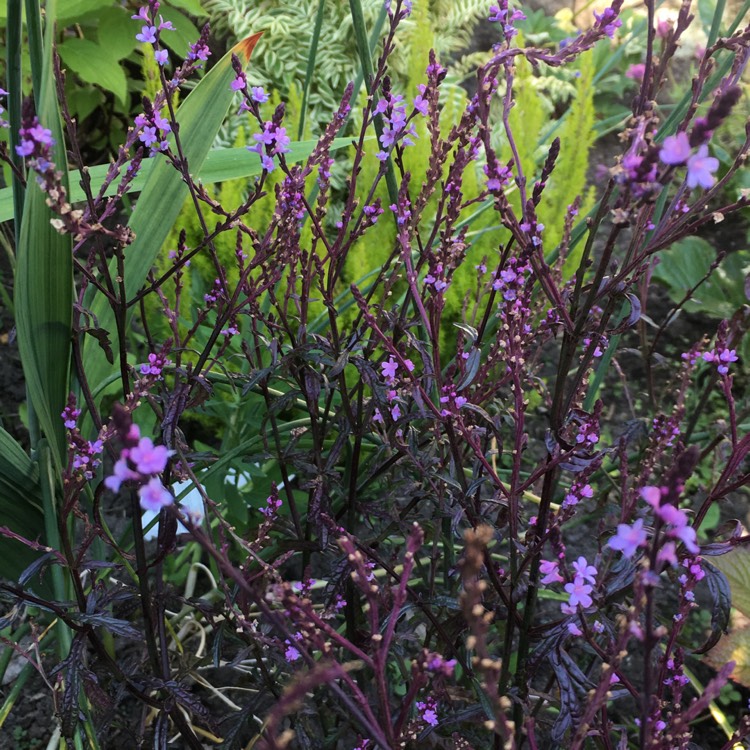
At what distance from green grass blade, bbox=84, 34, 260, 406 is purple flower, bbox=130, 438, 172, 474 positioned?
0.57 meters

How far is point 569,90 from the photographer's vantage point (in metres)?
3.39

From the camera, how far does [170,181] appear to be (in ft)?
3.22

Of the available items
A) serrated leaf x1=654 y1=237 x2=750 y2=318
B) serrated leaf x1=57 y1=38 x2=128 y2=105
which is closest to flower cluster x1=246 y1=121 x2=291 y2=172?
serrated leaf x1=57 y1=38 x2=128 y2=105

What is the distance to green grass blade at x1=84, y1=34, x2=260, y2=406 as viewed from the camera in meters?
0.96

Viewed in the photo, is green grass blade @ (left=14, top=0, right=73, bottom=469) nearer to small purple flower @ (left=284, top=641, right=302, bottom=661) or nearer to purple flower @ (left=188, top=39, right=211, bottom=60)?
purple flower @ (left=188, top=39, right=211, bottom=60)

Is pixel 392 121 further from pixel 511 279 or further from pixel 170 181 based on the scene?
pixel 170 181

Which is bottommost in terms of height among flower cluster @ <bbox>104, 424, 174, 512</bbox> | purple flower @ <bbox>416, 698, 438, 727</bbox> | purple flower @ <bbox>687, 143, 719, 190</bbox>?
purple flower @ <bbox>416, 698, 438, 727</bbox>

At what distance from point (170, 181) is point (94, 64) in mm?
1361

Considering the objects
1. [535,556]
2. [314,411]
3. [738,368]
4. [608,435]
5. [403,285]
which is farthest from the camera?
[738,368]

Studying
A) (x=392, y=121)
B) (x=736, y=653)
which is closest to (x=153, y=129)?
(x=392, y=121)

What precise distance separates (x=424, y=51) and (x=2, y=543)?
154 cm

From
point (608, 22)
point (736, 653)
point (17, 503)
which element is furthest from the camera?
point (736, 653)

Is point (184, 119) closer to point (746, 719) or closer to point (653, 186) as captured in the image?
point (653, 186)

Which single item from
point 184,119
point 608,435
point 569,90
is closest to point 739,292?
point 608,435
